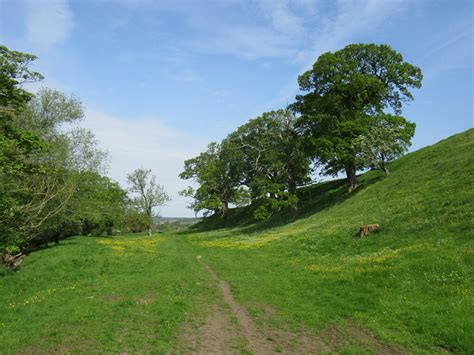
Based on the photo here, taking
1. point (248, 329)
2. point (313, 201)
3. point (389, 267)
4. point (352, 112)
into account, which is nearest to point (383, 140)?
point (352, 112)

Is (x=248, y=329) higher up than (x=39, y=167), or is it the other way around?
(x=39, y=167)

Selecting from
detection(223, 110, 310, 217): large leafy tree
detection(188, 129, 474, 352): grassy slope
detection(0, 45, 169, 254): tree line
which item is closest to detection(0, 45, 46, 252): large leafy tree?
detection(0, 45, 169, 254): tree line

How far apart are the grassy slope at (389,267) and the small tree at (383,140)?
703cm

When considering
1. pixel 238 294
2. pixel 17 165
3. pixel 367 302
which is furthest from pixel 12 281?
pixel 367 302

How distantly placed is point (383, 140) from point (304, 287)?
33.3m

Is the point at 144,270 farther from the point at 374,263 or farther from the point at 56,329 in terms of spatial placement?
the point at 374,263

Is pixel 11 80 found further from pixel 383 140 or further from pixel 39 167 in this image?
pixel 383 140

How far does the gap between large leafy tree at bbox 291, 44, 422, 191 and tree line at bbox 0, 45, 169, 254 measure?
30.4 m

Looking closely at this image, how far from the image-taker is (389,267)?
1738 centimetres

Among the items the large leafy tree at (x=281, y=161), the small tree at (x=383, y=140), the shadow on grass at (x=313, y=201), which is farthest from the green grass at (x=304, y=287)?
the large leafy tree at (x=281, y=161)

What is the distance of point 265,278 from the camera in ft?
69.9

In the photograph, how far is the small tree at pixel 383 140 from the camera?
45312 mm

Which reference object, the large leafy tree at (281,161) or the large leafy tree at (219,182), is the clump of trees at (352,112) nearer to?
the large leafy tree at (281,161)

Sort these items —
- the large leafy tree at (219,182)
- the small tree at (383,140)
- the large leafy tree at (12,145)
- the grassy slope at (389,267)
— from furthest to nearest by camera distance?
1. the large leafy tree at (219,182)
2. the small tree at (383,140)
3. the large leafy tree at (12,145)
4. the grassy slope at (389,267)
